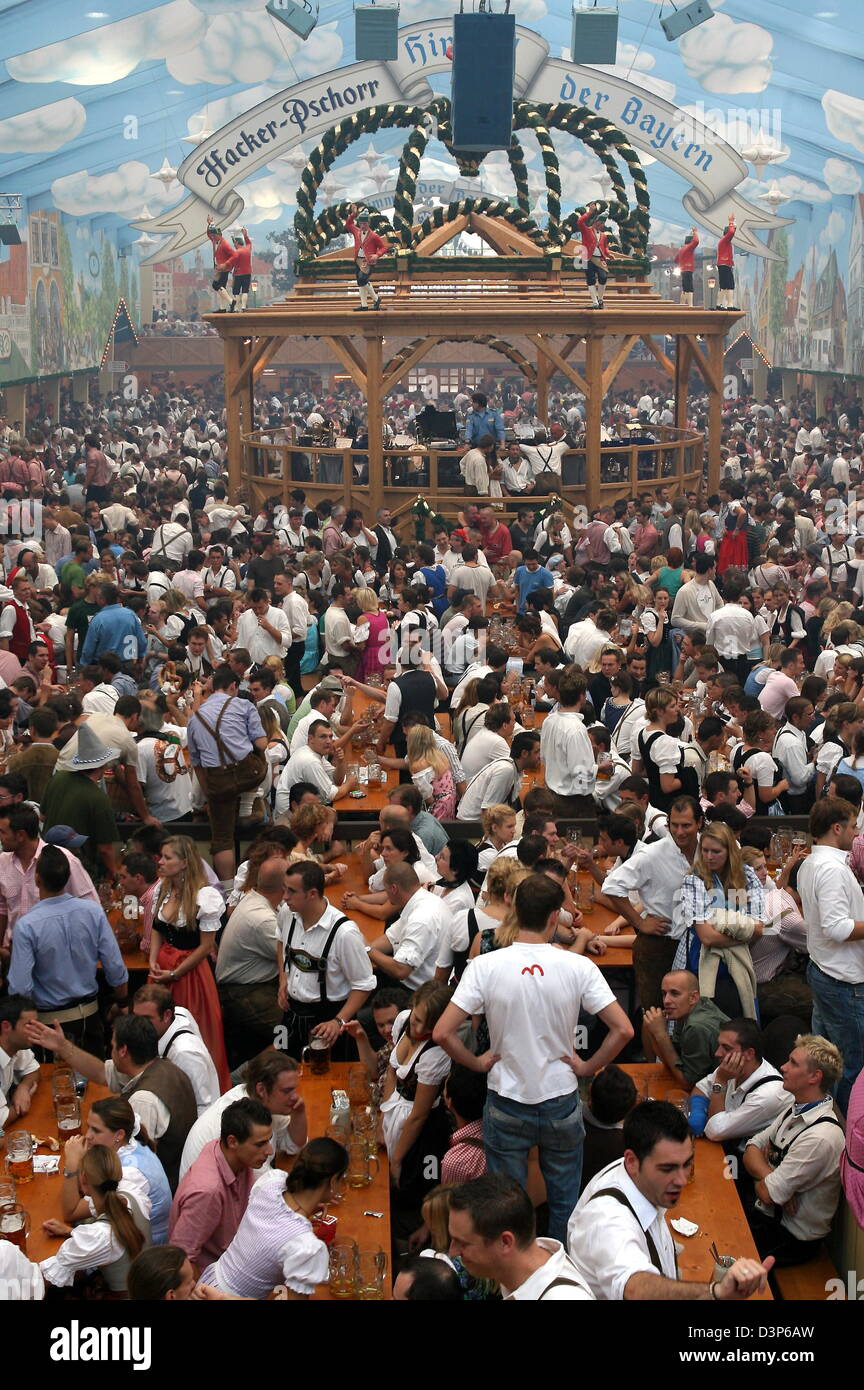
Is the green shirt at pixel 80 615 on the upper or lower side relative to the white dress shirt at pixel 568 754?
upper

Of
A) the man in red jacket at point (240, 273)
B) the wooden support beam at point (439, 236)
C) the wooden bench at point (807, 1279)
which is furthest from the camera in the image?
the wooden support beam at point (439, 236)

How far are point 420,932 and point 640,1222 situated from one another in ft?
7.73

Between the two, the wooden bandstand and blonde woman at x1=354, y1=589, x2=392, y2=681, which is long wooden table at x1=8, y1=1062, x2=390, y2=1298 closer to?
blonde woman at x1=354, y1=589, x2=392, y2=681

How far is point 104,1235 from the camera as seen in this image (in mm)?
4551

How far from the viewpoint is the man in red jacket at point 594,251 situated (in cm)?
1822

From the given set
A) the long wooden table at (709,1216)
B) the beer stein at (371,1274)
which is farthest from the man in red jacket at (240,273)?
the beer stein at (371,1274)

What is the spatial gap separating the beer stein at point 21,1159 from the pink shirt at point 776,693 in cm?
532

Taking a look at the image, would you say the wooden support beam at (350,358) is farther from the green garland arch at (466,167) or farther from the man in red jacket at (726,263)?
the man in red jacket at (726,263)

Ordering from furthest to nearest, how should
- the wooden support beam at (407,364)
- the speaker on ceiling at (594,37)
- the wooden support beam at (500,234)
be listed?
1. the speaker on ceiling at (594,37)
2. the wooden support beam at (500,234)
3. the wooden support beam at (407,364)

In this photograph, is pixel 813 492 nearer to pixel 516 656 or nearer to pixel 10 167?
pixel 516 656

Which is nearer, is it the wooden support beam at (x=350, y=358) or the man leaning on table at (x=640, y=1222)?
the man leaning on table at (x=640, y=1222)

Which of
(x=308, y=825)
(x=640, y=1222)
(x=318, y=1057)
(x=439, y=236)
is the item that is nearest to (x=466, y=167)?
(x=439, y=236)
